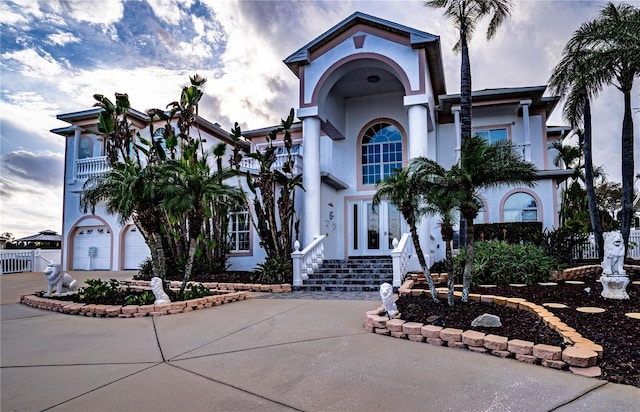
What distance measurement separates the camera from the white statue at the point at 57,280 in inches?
362

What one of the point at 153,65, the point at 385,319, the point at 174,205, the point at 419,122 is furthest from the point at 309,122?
the point at 385,319

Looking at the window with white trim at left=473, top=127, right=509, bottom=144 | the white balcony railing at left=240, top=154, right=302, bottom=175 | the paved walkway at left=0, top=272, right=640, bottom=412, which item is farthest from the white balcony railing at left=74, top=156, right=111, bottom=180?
the window with white trim at left=473, top=127, right=509, bottom=144

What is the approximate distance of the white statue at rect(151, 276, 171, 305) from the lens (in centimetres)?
759

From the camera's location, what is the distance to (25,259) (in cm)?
1886

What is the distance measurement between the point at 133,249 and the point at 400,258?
1327 cm

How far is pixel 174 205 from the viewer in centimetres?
805

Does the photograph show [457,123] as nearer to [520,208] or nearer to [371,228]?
[520,208]

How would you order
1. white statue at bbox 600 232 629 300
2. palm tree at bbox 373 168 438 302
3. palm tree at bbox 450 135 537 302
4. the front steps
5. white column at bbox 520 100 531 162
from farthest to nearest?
white column at bbox 520 100 531 162 < the front steps < white statue at bbox 600 232 629 300 < palm tree at bbox 373 168 438 302 < palm tree at bbox 450 135 537 302

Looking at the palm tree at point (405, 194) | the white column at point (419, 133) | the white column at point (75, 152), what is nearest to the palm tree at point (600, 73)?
the white column at point (419, 133)

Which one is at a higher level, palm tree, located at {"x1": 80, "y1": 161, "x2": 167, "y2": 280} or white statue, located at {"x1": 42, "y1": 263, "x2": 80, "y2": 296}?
palm tree, located at {"x1": 80, "y1": 161, "x2": 167, "y2": 280}

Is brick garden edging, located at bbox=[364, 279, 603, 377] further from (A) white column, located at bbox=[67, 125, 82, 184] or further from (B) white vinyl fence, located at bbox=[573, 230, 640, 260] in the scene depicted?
(A) white column, located at bbox=[67, 125, 82, 184]

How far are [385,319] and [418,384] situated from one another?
212cm

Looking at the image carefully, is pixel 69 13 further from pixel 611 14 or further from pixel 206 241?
pixel 611 14

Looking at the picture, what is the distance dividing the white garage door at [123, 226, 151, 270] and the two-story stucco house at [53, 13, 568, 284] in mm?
46
